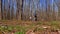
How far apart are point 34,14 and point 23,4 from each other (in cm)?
59

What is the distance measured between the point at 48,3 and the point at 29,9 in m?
0.79

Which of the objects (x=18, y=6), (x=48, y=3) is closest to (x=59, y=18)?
(x=48, y=3)

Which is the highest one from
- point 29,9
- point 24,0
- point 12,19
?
point 24,0

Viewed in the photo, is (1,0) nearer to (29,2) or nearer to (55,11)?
(29,2)

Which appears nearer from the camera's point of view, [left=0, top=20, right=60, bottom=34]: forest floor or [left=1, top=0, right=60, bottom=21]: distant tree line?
[left=0, top=20, right=60, bottom=34]: forest floor

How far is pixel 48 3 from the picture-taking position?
5.48 m

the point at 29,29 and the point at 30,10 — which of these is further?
the point at 30,10

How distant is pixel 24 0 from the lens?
5.53 m

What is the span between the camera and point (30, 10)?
18.0ft

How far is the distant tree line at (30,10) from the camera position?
5369mm

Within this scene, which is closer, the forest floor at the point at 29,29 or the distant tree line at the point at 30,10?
the forest floor at the point at 29,29

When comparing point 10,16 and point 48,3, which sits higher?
point 48,3

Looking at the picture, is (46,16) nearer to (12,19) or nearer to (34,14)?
(34,14)

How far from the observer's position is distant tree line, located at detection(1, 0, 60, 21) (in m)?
5.37
